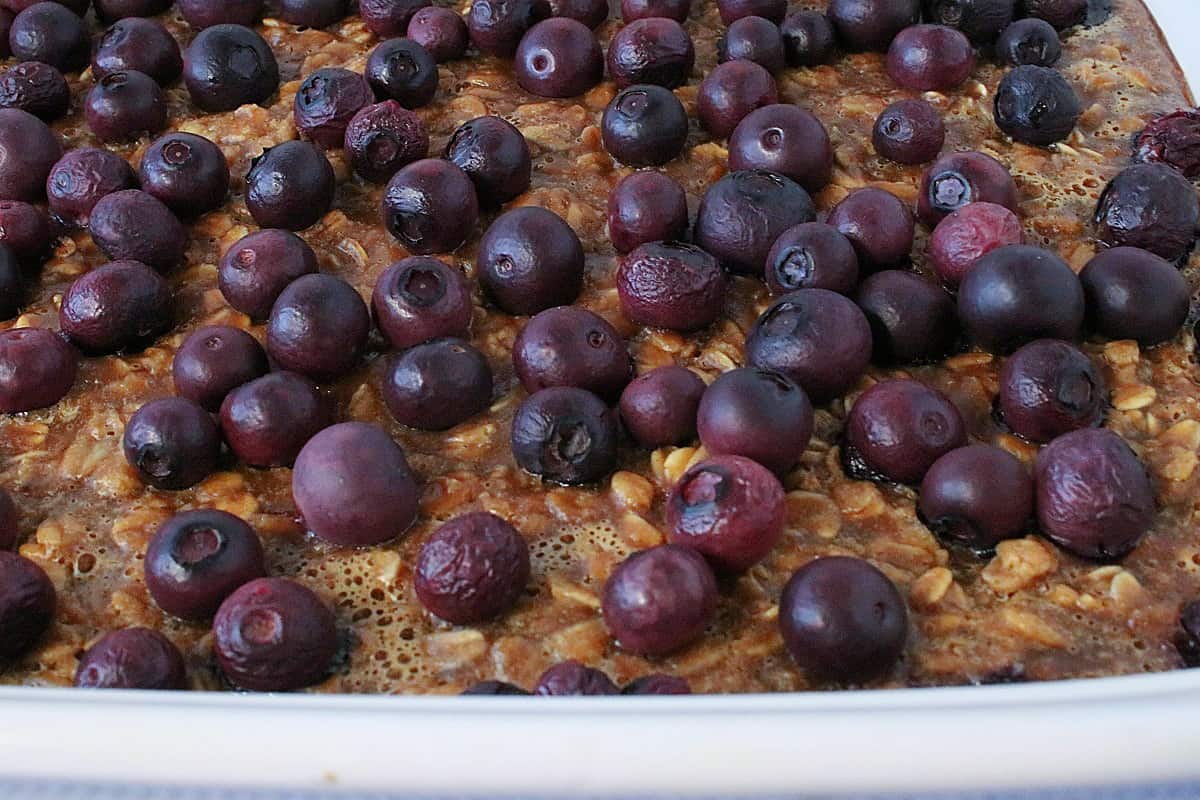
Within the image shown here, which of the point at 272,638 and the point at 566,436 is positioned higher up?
the point at 566,436

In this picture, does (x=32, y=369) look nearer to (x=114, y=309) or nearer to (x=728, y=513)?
(x=114, y=309)

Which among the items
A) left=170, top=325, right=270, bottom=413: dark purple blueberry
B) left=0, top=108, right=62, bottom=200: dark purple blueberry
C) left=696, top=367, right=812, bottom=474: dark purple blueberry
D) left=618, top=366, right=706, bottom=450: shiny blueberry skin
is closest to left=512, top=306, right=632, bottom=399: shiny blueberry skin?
left=618, top=366, right=706, bottom=450: shiny blueberry skin

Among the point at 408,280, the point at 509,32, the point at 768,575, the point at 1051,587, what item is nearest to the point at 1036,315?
the point at 1051,587

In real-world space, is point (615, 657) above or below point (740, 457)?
below

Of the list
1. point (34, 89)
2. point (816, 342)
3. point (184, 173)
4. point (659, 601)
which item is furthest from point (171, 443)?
point (34, 89)

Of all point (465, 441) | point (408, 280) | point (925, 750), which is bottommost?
point (465, 441)

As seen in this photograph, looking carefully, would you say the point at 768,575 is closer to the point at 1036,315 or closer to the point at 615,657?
the point at 615,657

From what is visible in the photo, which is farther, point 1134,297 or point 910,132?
point 910,132
